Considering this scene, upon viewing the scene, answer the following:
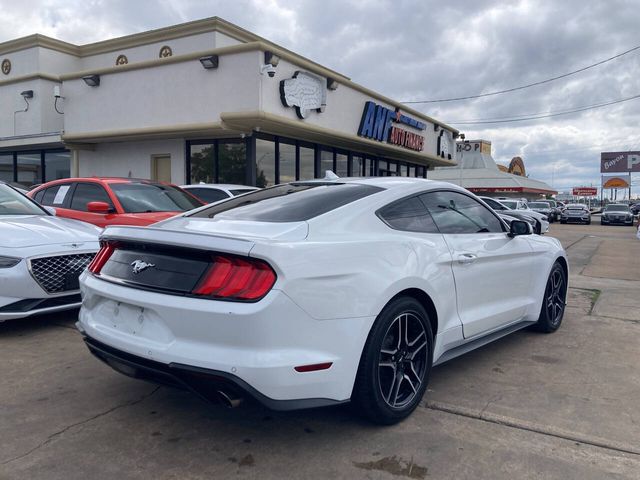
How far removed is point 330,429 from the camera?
3.25 metres

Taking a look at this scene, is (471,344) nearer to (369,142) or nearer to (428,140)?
(369,142)

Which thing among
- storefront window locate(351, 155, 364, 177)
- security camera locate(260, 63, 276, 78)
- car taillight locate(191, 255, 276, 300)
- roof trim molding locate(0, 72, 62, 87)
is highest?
roof trim molding locate(0, 72, 62, 87)

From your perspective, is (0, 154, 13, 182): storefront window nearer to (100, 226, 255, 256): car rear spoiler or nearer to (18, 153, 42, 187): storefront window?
(18, 153, 42, 187): storefront window

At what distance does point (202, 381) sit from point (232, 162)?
12.2m

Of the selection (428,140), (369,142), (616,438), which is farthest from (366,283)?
(428,140)

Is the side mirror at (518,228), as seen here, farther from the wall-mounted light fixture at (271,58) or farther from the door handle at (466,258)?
the wall-mounted light fixture at (271,58)

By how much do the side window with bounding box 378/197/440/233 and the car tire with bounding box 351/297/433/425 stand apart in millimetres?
507

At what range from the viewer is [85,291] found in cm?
341

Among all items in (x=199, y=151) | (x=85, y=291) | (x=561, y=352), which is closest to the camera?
(x=85, y=291)

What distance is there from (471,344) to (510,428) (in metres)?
0.84

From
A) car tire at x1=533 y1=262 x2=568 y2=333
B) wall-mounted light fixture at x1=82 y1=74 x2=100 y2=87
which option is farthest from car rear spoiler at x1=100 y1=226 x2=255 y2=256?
wall-mounted light fixture at x1=82 y1=74 x2=100 y2=87

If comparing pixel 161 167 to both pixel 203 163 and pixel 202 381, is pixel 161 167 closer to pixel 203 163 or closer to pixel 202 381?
pixel 203 163

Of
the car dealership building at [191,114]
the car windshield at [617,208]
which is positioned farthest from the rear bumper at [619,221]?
the car dealership building at [191,114]

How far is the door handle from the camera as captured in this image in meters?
3.84
